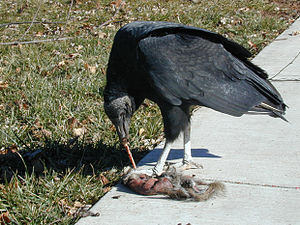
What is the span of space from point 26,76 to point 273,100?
2860 millimetres

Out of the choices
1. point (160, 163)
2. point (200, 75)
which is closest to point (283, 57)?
point (200, 75)

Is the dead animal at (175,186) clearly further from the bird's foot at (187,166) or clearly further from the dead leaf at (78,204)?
the dead leaf at (78,204)

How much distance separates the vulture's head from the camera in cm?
319

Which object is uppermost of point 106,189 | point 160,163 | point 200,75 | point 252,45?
point 200,75

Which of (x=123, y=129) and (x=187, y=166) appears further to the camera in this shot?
(x=187, y=166)

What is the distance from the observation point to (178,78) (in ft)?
10.0

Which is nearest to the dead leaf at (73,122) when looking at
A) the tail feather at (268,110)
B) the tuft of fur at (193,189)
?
the tuft of fur at (193,189)

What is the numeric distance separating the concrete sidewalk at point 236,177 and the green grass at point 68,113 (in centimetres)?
26

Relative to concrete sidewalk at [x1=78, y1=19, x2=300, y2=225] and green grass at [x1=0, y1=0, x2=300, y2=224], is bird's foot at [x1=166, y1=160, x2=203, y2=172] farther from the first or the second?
green grass at [x1=0, y1=0, x2=300, y2=224]

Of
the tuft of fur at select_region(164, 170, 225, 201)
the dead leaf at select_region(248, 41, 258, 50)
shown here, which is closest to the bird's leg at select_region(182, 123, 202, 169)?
the tuft of fur at select_region(164, 170, 225, 201)

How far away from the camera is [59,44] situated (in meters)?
6.39

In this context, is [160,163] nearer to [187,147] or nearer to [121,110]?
[187,147]

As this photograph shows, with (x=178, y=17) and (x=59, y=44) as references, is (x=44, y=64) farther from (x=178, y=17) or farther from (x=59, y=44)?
(x=178, y=17)

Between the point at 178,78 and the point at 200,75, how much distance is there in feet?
0.53
